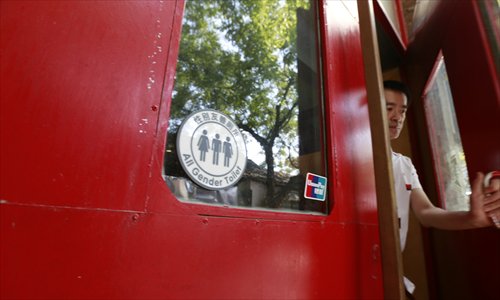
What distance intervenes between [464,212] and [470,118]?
0.65 meters

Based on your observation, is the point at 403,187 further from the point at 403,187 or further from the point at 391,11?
the point at 391,11

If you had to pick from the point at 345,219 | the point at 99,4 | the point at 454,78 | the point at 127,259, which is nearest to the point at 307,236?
the point at 345,219

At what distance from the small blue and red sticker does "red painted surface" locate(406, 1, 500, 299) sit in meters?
1.03

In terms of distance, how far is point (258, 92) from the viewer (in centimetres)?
95

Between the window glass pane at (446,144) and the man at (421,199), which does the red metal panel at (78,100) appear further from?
the window glass pane at (446,144)

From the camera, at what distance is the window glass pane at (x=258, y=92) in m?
0.75

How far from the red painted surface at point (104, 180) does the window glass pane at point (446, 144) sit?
5.41 feet

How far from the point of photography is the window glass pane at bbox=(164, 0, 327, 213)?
29.5 inches

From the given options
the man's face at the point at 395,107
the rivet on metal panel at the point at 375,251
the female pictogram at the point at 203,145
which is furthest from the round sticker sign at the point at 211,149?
the man's face at the point at 395,107

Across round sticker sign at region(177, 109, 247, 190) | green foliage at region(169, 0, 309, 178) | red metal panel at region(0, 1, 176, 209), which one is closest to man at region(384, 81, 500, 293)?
green foliage at region(169, 0, 309, 178)

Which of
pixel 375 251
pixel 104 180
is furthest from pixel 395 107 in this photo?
pixel 104 180

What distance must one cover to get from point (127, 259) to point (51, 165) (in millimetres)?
219

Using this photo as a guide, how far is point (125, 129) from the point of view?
60 cm

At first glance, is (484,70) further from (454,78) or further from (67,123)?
(67,123)
